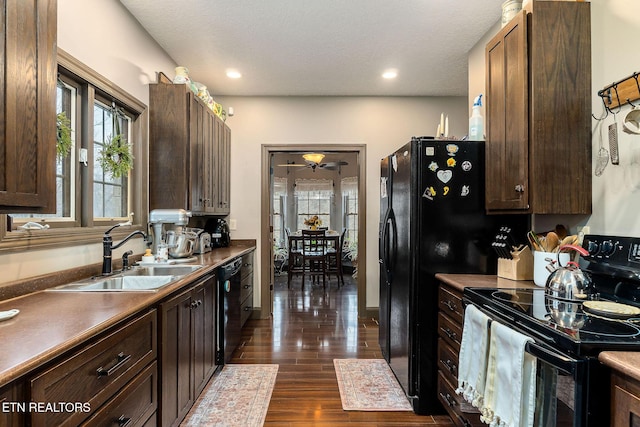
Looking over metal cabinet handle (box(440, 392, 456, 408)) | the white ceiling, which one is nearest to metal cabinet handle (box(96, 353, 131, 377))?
metal cabinet handle (box(440, 392, 456, 408))

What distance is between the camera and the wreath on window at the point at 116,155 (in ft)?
7.21

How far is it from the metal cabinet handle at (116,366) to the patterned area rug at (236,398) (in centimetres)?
99

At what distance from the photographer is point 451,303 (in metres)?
1.92

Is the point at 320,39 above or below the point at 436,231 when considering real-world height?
above

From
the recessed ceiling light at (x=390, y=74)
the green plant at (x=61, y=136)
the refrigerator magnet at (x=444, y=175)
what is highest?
the recessed ceiling light at (x=390, y=74)

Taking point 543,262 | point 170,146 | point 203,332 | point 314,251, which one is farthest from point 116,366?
point 314,251

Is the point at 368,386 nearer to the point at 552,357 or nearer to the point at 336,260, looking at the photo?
the point at 552,357

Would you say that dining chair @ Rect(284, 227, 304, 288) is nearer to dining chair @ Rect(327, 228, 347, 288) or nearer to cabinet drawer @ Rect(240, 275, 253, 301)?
dining chair @ Rect(327, 228, 347, 288)

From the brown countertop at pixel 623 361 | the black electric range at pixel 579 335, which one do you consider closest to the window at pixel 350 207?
the black electric range at pixel 579 335

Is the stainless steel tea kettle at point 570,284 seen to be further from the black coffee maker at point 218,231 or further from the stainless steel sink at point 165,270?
the black coffee maker at point 218,231

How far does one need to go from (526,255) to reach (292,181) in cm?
652

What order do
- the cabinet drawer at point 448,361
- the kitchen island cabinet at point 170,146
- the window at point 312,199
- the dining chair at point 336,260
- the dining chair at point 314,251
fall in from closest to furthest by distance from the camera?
the cabinet drawer at point 448,361
the kitchen island cabinet at point 170,146
the dining chair at point 314,251
the dining chair at point 336,260
the window at point 312,199

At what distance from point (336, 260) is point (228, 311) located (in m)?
3.49

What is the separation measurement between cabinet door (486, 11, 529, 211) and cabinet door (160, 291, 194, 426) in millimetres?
1907
